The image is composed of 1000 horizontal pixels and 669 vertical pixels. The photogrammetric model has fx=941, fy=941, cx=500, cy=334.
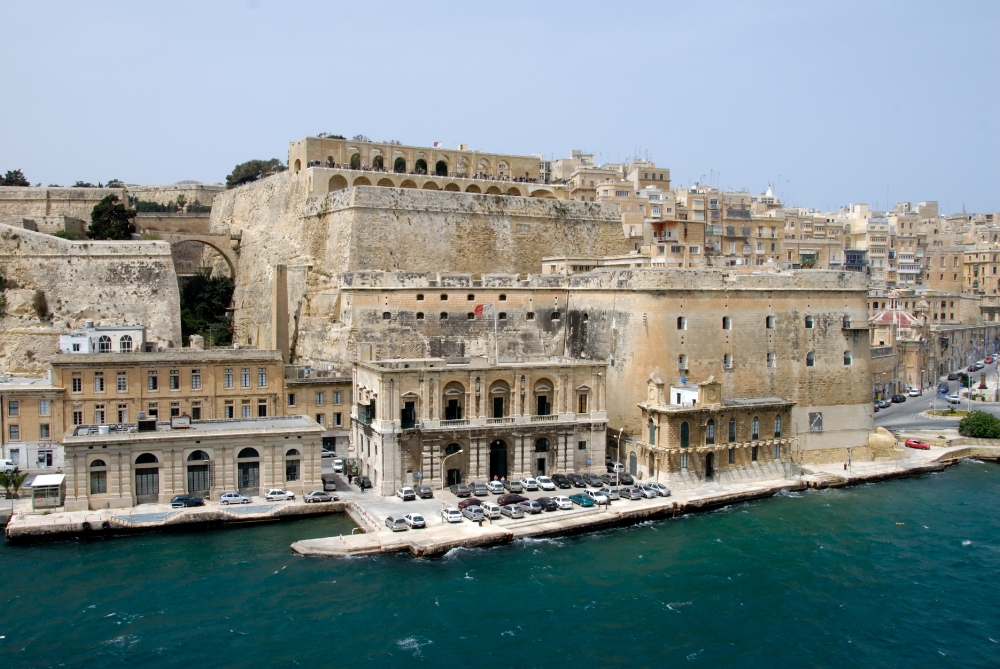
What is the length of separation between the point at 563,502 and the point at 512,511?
73.7 inches

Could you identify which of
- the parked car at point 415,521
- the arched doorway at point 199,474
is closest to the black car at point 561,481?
the parked car at point 415,521

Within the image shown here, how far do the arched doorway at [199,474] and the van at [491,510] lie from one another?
8145 mm

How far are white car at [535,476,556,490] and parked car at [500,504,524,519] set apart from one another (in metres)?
2.34

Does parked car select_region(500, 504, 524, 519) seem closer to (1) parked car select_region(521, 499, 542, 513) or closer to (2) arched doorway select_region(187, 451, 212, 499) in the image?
(1) parked car select_region(521, 499, 542, 513)

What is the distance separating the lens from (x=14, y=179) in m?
56.3

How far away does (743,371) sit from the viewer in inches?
1345

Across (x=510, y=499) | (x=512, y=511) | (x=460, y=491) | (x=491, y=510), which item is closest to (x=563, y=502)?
(x=510, y=499)

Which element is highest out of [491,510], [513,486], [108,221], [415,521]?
[108,221]

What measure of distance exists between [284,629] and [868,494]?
2066 centimetres

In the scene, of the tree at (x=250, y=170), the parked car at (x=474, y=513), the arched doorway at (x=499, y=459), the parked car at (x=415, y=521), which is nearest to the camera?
the parked car at (x=415, y=521)

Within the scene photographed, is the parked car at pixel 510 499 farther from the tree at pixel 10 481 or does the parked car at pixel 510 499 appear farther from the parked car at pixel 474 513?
the tree at pixel 10 481

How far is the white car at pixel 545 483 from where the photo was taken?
29.4m

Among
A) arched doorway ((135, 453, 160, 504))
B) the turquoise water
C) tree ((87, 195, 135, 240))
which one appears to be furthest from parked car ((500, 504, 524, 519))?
tree ((87, 195, 135, 240))

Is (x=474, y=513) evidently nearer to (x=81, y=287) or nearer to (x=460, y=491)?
(x=460, y=491)
